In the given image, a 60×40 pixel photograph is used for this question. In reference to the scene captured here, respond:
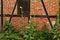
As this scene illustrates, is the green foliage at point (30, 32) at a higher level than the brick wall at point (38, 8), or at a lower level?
lower

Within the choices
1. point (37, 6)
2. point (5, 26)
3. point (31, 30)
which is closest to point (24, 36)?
point (31, 30)

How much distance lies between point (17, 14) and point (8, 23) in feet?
2.18

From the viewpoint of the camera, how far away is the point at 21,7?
7395mm

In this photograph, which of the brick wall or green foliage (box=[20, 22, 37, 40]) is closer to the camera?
green foliage (box=[20, 22, 37, 40])

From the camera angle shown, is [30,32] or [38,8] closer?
[30,32]

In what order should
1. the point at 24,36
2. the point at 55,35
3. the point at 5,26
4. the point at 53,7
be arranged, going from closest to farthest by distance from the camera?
1. the point at 55,35
2. the point at 24,36
3. the point at 5,26
4. the point at 53,7

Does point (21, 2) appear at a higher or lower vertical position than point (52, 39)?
higher

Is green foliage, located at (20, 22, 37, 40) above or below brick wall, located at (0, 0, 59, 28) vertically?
below

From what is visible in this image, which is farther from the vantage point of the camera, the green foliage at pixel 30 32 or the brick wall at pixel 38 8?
the brick wall at pixel 38 8

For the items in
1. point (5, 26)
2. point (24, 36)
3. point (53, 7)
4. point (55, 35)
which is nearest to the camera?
point (55, 35)

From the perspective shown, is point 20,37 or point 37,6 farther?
point 37,6

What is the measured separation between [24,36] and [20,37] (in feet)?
1.19

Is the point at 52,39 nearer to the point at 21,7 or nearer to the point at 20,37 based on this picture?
the point at 20,37

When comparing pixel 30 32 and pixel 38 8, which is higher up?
pixel 38 8
